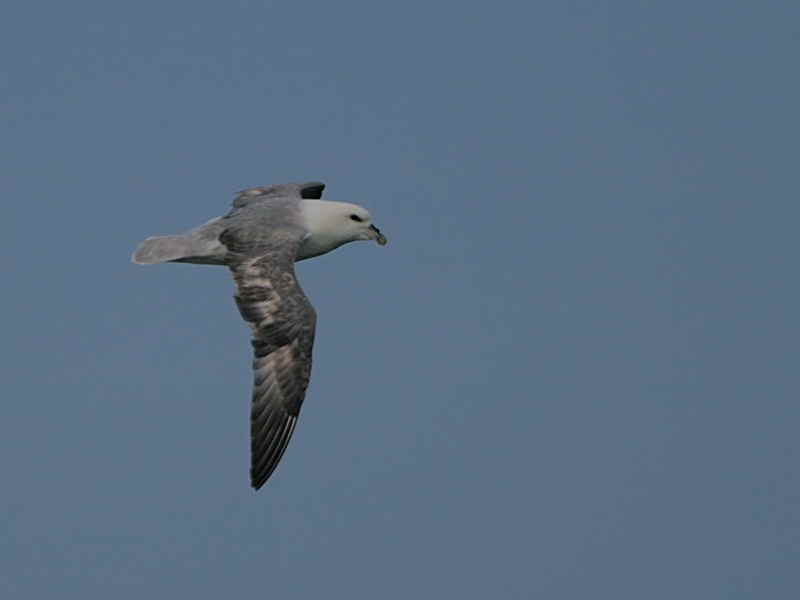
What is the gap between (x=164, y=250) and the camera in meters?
19.8

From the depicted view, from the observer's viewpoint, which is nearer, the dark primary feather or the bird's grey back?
the dark primary feather

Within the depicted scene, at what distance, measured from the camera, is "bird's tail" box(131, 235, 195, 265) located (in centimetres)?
1962

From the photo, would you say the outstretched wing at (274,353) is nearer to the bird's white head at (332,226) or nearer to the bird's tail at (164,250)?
the bird's tail at (164,250)

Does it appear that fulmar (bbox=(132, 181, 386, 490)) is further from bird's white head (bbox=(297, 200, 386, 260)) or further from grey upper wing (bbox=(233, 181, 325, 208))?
grey upper wing (bbox=(233, 181, 325, 208))

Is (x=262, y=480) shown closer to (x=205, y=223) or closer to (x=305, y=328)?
(x=305, y=328)

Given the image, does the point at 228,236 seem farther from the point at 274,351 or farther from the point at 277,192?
the point at 277,192

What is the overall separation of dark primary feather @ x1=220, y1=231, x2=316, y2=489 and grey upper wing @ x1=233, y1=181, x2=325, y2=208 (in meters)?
3.40

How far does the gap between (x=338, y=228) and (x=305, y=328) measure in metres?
2.59

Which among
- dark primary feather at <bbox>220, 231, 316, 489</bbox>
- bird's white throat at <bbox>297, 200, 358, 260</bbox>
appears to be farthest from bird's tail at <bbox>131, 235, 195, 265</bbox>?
bird's white throat at <bbox>297, 200, 358, 260</bbox>

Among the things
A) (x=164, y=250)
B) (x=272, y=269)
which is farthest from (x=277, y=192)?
(x=272, y=269)

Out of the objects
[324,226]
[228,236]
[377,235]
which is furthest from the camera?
[377,235]

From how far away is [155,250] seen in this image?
19.9 metres

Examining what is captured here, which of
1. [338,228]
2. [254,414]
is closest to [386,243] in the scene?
[338,228]

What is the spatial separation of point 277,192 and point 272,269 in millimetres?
3937
